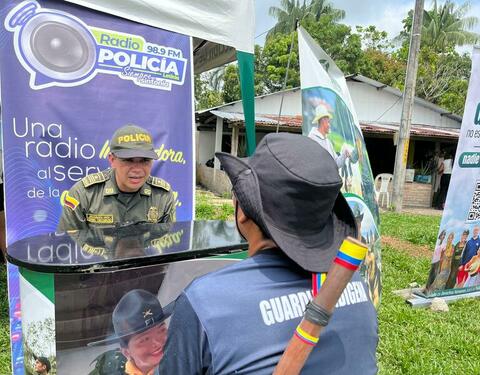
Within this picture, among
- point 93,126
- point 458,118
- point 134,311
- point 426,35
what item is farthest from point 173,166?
point 426,35

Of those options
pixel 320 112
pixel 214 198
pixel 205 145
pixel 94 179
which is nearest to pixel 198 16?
pixel 320 112

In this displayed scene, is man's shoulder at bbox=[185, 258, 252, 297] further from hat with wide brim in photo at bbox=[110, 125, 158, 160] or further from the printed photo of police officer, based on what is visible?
hat with wide brim in photo at bbox=[110, 125, 158, 160]

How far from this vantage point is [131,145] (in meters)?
2.44

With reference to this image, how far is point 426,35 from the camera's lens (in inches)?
962

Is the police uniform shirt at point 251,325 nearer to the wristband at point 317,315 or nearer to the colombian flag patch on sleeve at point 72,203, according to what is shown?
the wristband at point 317,315

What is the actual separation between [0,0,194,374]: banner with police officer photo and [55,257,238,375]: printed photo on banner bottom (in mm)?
1028

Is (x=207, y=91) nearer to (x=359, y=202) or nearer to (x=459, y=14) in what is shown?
(x=459, y=14)

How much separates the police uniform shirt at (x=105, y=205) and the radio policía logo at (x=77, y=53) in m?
0.79

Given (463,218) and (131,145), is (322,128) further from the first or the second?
(463,218)

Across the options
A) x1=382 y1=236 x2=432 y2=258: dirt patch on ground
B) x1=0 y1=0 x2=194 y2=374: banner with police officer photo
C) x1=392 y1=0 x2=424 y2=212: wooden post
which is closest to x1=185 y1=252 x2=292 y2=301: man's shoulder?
x1=0 y1=0 x2=194 y2=374: banner with police officer photo

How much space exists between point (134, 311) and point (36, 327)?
337 mm

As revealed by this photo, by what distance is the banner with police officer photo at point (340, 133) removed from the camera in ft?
9.77

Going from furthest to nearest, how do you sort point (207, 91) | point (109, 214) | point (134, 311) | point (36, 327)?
point (207, 91) → point (109, 214) → point (134, 311) → point (36, 327)

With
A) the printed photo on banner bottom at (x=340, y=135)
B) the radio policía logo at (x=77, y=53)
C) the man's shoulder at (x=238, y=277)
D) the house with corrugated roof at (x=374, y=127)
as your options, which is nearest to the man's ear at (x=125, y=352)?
the man's shoulder at (x=238, y=277)
